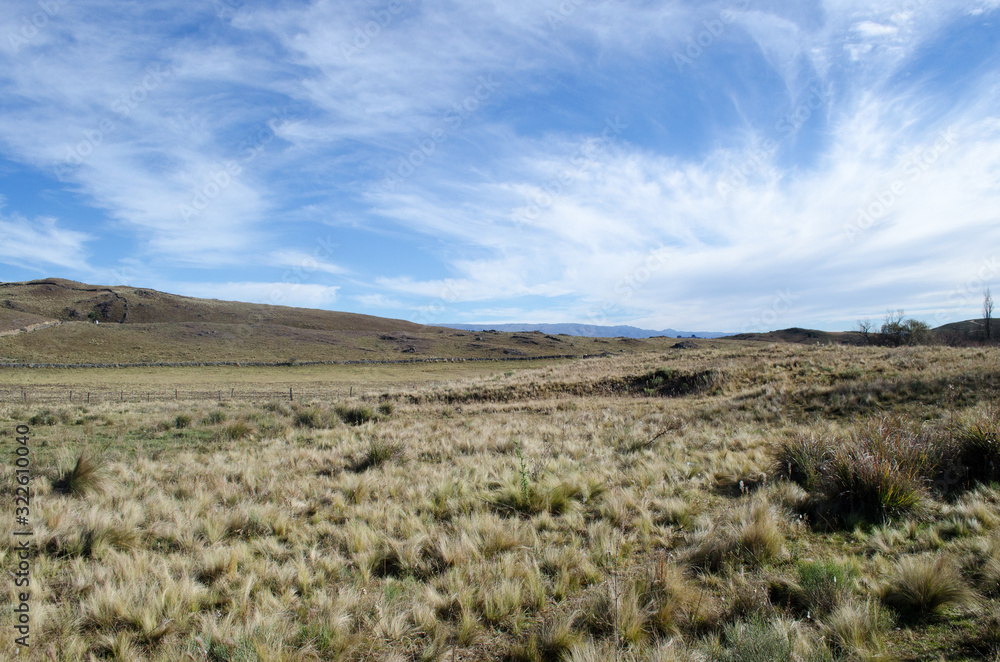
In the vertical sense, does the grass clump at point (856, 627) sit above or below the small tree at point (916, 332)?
below

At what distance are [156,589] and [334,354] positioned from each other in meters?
92.8

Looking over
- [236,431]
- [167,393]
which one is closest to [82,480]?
[236,431]

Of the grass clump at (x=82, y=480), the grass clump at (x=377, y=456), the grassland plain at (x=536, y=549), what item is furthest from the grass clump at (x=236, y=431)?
the grass clump at (x=377, y=456)

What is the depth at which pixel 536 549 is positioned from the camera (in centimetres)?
493

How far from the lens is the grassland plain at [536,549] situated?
333 cm

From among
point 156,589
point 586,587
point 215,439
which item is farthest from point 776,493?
point 215,439

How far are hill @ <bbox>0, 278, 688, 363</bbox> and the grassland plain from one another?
79.8 metres

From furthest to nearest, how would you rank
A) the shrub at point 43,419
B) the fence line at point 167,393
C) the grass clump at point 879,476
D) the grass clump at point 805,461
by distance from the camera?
the fence line at point 167,393 → the shrub at point 43,419 → the grass clump at point 805,461 → the grass clump at point 879,476

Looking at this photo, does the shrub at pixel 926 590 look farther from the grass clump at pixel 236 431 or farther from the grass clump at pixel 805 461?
the grass clump at pixel 236 431

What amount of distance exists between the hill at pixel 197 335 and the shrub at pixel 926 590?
3394 inches

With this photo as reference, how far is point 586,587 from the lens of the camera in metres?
4.14

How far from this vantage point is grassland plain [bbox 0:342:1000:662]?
10.9 feet

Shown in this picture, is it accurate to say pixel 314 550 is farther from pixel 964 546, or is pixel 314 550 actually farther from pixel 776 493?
pixel 964 546

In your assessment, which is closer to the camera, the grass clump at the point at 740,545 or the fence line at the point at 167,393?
the grass clump at the point at 740,545
